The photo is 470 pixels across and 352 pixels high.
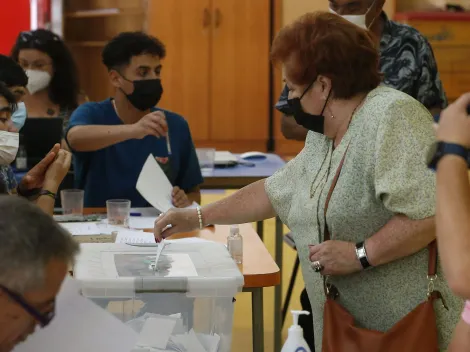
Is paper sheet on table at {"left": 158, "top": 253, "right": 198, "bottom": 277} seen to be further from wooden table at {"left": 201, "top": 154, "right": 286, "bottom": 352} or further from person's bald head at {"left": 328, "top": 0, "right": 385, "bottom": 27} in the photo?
wooden table at {"left": 201, "top": 154, "right": 286, "bottom": 352}

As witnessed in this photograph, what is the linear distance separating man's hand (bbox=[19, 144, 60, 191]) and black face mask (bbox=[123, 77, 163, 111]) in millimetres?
671

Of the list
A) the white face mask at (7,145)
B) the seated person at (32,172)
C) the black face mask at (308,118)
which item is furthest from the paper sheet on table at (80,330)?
the white face mask at (7,145)

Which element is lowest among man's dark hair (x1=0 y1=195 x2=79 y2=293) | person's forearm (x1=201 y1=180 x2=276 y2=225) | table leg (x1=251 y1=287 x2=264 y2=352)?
table leg (x1=251 y1=287 x2=264 y2=352)

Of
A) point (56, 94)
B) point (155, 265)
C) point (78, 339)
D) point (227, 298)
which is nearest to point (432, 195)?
point (227, 298)

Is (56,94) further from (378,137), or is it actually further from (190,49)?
(190,49)

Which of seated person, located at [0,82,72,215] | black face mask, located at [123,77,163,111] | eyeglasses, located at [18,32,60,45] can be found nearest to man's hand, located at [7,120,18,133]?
seated person, located at [0,82,72,215]

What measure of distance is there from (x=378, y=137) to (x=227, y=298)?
0.52 meters

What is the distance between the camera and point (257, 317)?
230cm

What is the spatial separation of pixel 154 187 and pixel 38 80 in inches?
61.0

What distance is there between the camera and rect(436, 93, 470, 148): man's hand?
125cm

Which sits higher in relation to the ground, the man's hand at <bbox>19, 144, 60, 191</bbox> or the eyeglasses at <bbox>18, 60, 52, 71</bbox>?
the eyeglasses at <bbox>18, 60, 52, 71</bbox>

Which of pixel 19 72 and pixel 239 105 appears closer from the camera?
pixel 19 72

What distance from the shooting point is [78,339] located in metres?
1.49

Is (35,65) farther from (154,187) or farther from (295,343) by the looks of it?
(295,343)
